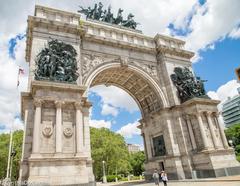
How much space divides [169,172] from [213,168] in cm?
413

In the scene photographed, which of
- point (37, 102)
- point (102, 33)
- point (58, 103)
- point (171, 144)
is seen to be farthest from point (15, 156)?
point (171, 144)

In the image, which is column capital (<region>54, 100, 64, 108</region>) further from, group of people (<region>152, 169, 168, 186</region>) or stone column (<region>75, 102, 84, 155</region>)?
group of people (<region>152, 169, 168, 186</region>)

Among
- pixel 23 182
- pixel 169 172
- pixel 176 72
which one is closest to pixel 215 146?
pixel 169 172

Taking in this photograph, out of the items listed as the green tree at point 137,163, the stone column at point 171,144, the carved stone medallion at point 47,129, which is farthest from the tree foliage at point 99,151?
the carved stone medallion at point 47,129

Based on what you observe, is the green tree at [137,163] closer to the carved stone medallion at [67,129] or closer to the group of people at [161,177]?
the group of people at [161,177]

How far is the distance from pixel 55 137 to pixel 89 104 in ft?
14.0

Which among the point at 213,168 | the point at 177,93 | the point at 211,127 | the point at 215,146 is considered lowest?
the point at 213,168

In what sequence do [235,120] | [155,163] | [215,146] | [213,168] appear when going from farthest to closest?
[235,120]
[155,163]
[215,146]
[213,168]

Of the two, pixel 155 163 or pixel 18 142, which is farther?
pixel 18 142

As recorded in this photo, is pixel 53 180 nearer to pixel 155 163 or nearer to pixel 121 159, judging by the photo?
pixel 155 163

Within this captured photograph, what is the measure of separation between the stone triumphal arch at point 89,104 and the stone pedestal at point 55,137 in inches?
2.4

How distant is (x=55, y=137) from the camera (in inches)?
617

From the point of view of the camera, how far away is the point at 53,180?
557 inches

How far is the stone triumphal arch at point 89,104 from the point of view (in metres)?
15.3
